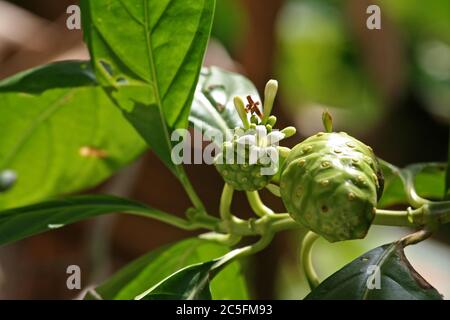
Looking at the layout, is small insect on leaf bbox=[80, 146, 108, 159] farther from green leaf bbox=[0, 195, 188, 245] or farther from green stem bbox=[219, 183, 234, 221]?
green stem bbox=[219, 183, 234, 221]

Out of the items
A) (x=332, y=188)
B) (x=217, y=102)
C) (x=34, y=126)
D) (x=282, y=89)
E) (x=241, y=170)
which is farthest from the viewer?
(x=282, y=89)

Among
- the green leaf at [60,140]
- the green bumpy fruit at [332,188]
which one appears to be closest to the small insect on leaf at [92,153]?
the green leaf at [60,140]

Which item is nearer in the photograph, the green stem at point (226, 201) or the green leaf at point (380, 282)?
the green leaf at point (380, 282)

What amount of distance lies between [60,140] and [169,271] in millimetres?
386

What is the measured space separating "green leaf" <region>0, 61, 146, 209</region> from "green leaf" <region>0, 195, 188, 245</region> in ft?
0.78

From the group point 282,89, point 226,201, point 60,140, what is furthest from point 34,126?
point 282,89

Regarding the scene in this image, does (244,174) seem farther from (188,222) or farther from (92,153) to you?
(92,153)

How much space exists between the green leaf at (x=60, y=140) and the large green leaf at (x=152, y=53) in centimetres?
16

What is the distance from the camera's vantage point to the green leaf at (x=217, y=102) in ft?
4.12

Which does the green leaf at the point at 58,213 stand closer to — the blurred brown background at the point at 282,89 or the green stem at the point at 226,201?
the green stem at the point at 226,201

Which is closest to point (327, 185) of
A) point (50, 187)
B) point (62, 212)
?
point (62, 212)

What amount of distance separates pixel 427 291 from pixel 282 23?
204 cm

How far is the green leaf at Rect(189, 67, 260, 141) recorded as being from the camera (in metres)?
1.26

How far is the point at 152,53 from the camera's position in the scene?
1.20m
